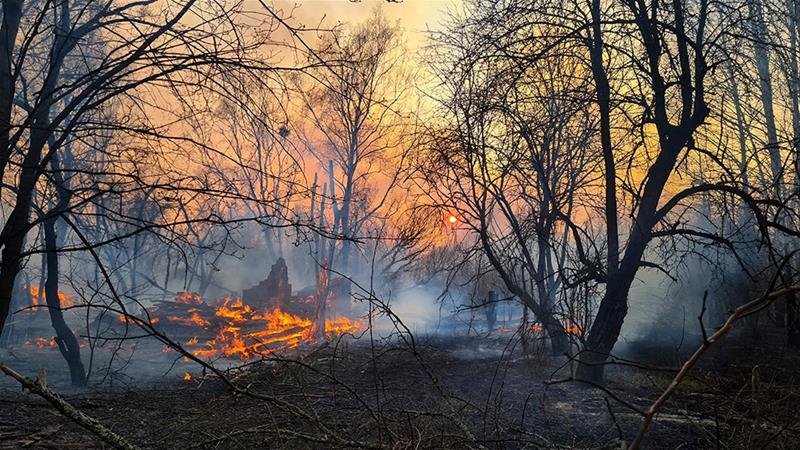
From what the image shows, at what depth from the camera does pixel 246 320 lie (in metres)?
18.3

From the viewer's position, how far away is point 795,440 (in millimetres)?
3605

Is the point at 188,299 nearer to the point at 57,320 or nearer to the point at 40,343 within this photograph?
the point at 40,343

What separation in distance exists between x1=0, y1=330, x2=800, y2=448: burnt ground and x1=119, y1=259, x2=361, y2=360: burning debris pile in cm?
856

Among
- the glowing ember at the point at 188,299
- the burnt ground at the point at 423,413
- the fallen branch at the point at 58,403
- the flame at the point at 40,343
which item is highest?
the glowing ember at the point at 188,299

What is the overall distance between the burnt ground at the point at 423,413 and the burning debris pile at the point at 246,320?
8557 mm

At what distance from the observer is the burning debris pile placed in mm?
16969

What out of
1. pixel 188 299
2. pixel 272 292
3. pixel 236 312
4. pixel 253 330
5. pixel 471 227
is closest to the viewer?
pixel 471 227

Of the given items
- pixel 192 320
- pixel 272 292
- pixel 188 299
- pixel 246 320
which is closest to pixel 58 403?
pixel 246 320

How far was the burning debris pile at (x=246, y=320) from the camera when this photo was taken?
1697 cm

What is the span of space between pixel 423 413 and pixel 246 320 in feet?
52.2

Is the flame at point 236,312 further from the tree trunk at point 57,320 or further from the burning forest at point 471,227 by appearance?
the tree trunk at point 57,320

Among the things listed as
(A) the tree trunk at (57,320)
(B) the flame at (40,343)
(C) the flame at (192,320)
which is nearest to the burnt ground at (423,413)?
(A) the tree trunk at (57,320)

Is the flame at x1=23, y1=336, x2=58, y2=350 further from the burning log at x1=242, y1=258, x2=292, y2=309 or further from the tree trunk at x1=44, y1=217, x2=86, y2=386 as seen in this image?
the tree trunk at x1=44, y1=217, x2=86, y2=386

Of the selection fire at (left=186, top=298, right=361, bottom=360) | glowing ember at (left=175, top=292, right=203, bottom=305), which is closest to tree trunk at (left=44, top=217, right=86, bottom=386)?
fire at (left=186, top=298, right=361, bottom=360)
